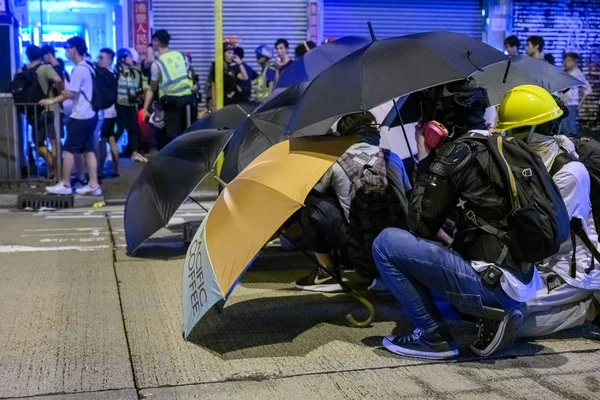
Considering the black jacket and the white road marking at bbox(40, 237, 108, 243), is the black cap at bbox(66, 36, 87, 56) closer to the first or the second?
the white road marking at bbox(40, 237, 108, 243)

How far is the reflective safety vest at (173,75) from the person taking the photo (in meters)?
10.4

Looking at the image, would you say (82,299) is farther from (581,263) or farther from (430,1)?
(430,1)

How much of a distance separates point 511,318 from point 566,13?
43.3ft

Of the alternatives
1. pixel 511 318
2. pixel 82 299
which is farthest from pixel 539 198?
pixel 82 299

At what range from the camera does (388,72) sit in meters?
4.03

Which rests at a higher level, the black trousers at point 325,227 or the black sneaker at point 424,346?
the black trousers at point 325,227

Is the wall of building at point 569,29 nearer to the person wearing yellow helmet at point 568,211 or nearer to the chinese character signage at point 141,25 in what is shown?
the chinese character signage at point 141,25

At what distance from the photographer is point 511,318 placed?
3990mm

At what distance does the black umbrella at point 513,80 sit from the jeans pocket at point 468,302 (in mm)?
1547

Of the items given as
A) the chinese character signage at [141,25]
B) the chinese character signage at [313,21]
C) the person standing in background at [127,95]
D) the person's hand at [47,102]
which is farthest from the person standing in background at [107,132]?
the chinese character signage at [313,21]

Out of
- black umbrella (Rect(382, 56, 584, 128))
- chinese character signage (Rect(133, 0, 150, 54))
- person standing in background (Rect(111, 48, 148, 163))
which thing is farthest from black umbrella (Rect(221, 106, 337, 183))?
chinese character signage (Rect(133, 0, 150, 54))

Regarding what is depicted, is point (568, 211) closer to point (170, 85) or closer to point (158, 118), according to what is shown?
point (170, 85)

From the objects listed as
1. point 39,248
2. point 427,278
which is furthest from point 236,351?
point 39,248

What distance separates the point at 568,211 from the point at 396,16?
11.6 metres
